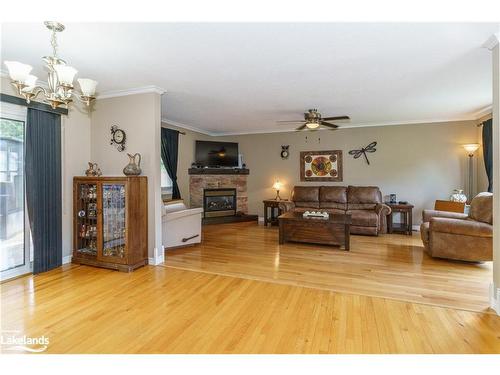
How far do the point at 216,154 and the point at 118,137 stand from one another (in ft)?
11.1

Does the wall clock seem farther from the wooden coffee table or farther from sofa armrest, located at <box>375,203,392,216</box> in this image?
sofa armrest, located at <box>375,203,392,216</box>

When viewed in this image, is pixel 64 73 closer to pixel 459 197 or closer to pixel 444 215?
pixel 444 215

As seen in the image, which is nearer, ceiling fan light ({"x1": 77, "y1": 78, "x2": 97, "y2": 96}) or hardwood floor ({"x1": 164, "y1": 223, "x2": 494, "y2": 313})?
ceiling fan light ({"x1": 77, "y1": 78, "x2": 97, "y2": 96})

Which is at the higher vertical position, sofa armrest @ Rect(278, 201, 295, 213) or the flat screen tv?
the flat screen tv

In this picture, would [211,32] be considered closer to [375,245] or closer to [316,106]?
[316,106]

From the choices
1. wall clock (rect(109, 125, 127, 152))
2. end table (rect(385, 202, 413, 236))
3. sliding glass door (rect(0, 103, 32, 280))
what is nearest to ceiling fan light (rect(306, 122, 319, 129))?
end table (rect(385, 202, 413, 236))

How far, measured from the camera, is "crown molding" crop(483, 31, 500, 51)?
7.46ft

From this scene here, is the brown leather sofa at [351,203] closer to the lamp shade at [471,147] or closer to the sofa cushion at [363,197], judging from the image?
the sofa cushion at [363,197]

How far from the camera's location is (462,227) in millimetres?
3609

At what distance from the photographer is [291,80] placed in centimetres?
340

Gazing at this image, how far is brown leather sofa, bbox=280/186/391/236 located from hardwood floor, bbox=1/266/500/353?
3.08 m

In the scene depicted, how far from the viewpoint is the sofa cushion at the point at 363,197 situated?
595 cm
